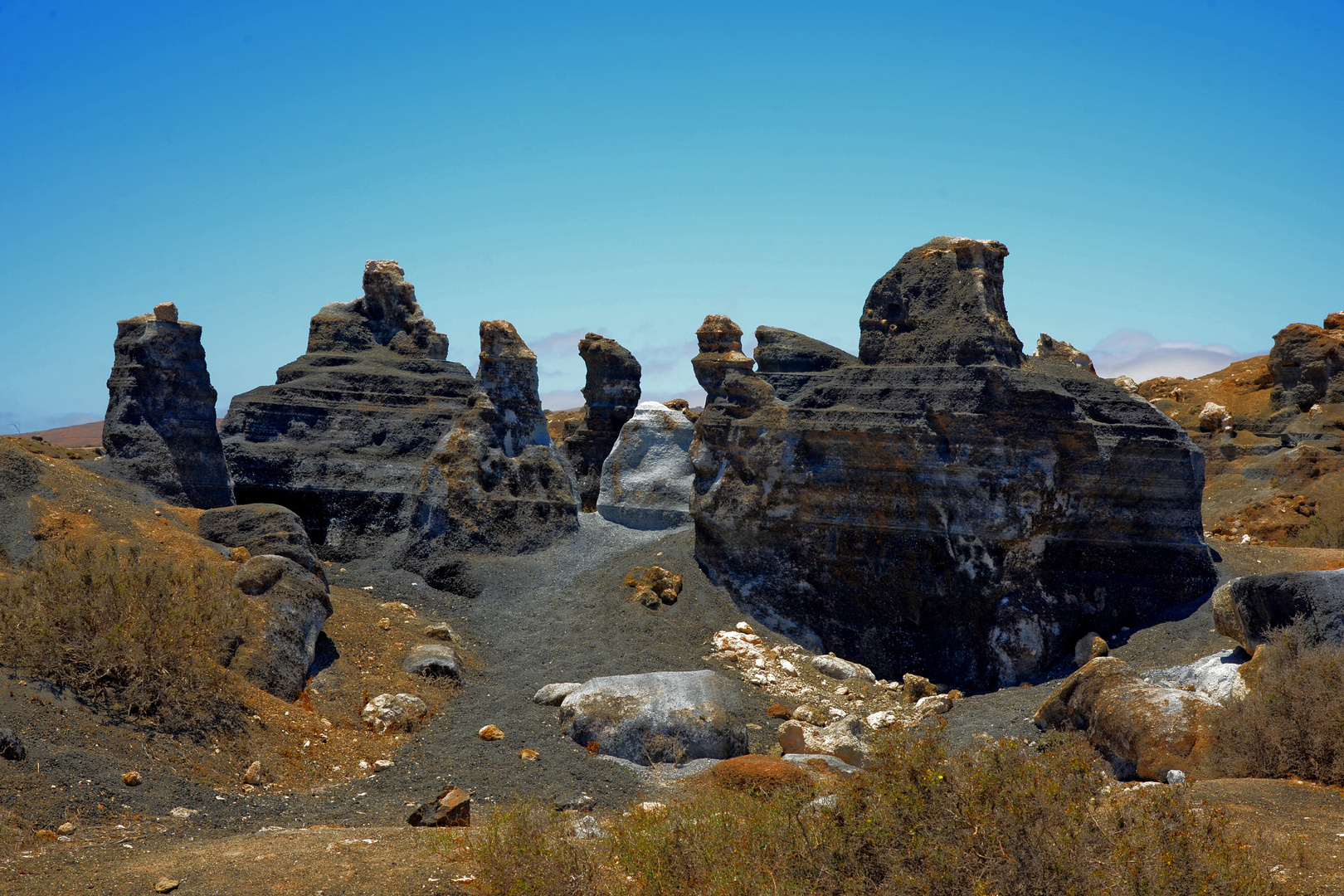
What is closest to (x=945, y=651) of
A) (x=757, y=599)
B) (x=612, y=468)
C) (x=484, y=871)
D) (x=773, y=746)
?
(x=757, y=599)

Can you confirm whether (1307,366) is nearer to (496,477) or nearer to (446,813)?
(496,477)

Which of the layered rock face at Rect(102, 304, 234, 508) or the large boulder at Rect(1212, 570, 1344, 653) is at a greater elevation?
the layered rock face at Rect(102, 304, 234, 508)

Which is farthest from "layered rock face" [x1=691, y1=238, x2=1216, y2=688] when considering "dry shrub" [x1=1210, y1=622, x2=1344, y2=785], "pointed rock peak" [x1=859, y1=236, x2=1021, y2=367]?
"dry shrub" [x1=1210, y1=622, x2=1344, y2=785]

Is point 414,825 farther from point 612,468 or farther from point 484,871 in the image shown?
point 612,468

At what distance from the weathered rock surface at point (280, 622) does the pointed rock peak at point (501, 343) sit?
8261 mm

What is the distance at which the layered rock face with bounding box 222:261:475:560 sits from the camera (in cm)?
2208

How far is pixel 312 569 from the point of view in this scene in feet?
55.7

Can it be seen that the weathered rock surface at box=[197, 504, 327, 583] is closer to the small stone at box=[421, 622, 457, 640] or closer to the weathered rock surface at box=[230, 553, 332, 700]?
the weathered rock surface at box=[230, 553, 332, 700]

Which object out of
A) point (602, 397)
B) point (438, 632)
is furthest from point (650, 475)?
point (438, 632)

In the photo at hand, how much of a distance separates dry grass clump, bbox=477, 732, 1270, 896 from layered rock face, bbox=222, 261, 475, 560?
15800 millimetres

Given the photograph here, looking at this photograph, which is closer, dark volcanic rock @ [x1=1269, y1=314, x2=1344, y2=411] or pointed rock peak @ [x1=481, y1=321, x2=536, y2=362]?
pointed rock peak @ [x1=481, y1=321, x2=536, y2=362]

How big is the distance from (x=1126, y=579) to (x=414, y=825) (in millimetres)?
14642

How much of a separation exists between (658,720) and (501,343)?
12.5m

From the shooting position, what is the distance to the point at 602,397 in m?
30.7
